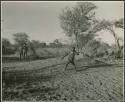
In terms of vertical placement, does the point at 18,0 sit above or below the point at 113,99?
above

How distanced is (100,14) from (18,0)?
128cm

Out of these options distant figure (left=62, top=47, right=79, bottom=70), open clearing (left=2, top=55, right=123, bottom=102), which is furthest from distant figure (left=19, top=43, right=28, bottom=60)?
distant figure (left=62, top=47, right=79, bottom=70)

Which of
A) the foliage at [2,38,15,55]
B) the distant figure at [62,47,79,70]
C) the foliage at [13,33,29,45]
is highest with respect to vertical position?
the foliage at [13,33,29,45]

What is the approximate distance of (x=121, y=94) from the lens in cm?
332

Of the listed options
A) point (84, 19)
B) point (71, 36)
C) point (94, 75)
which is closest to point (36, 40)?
point (71, 36)

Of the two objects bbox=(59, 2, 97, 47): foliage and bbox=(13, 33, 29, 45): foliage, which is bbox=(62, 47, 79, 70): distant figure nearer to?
bbox=(59, 2, 97, 47): foliage

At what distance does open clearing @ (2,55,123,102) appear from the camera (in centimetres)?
329

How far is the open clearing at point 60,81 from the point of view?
3.29 metres

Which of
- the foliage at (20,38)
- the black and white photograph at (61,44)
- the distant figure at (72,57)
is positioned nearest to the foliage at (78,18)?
the black and white photograph at (61,44)

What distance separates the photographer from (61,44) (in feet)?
11.5

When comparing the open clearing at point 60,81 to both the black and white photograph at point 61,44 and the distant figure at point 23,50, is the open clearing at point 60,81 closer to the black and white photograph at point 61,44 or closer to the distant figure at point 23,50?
the black and white photograph at point 61,44

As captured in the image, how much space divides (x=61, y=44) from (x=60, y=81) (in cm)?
56

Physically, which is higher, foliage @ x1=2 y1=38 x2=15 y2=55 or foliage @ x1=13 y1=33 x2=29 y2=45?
foliage @ x1=13 y1=33 x2=29 y2=45

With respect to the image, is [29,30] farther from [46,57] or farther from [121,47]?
[121,47]
